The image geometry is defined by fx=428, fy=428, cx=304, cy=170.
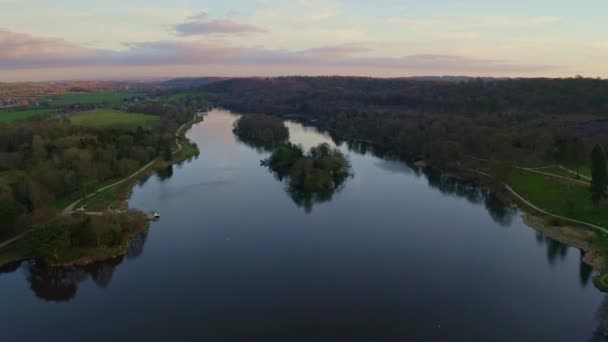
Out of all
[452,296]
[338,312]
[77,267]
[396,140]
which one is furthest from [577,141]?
[77,267]

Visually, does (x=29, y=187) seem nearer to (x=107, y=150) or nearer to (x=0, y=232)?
(x=0, y=232)

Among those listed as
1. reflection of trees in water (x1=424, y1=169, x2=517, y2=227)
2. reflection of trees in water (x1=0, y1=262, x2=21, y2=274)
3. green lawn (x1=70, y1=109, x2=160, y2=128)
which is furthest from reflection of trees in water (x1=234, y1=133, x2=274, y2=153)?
reflection of trees in water (x1=0, y1=262, x2=21, y2=274)

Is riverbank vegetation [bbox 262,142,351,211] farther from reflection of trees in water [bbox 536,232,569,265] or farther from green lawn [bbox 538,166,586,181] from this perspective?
green lawn [bbox 538,166,586,181]

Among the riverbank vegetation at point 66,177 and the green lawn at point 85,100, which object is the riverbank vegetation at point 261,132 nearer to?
the riverbank vegetation at point 66,177

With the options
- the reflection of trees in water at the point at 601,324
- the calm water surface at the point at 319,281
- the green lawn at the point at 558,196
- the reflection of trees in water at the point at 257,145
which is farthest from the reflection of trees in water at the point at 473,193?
the reflection of trees in water at the point at 257,145

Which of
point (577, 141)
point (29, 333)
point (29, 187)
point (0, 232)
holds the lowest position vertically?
point (29, 333)

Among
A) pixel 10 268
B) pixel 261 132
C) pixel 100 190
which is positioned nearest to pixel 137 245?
pixel 10 268
